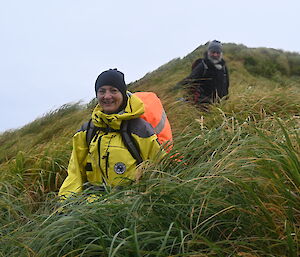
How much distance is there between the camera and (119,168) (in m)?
3.40

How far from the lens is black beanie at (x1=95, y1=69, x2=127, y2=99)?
373cm

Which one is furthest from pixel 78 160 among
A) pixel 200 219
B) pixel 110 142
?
pixel 200 219

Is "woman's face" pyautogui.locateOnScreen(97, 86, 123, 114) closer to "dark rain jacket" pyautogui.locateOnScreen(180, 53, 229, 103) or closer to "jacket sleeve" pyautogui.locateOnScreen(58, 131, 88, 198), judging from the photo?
"jacket sleeve" pyautogui.locateOnScreen(58, 131, 88, 198)

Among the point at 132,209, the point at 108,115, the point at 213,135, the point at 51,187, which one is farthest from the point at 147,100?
the point at 132,209

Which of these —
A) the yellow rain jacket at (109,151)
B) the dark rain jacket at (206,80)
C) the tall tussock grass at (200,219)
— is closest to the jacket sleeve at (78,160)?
the yellow rain jacket at (109,151)

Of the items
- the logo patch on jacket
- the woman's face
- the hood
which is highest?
the woman's face

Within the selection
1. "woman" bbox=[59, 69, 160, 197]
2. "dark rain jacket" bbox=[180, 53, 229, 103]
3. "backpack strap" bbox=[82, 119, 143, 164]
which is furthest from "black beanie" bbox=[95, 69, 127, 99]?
"dark rain jacket" bbox=[180, 53, 229, 103]

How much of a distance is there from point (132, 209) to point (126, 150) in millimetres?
1318

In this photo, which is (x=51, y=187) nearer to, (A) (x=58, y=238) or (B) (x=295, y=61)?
(A) (x=58, y=238)

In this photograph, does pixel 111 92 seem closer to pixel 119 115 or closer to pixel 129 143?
pixel 119 115

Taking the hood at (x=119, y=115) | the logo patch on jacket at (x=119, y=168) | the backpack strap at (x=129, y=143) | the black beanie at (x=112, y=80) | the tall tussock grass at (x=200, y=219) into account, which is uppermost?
the black beanie at (x=112, y=80)

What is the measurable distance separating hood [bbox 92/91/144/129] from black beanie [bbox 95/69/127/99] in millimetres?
178

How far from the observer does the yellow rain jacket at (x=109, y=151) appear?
3.42 m

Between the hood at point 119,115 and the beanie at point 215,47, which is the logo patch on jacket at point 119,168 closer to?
the hood at point 119,115
